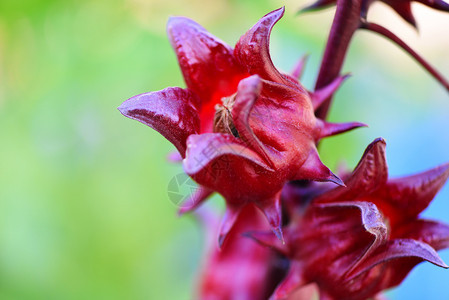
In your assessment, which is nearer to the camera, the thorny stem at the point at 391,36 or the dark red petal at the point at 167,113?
the dark red petal at the point at 167,113

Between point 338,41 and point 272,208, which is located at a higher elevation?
point 338,41

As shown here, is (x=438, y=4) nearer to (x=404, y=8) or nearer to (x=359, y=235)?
(x=404, y=8)

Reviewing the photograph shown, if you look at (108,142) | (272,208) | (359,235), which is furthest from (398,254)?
(108,142)

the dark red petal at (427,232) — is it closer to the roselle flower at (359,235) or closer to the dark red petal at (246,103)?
the roselle flower at (359,235)

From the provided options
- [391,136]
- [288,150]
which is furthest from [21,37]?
[288,150]

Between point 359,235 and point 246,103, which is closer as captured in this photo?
point 246,103

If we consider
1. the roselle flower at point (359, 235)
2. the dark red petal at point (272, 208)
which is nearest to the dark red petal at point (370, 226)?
the roselle flower at point (359, 235)
